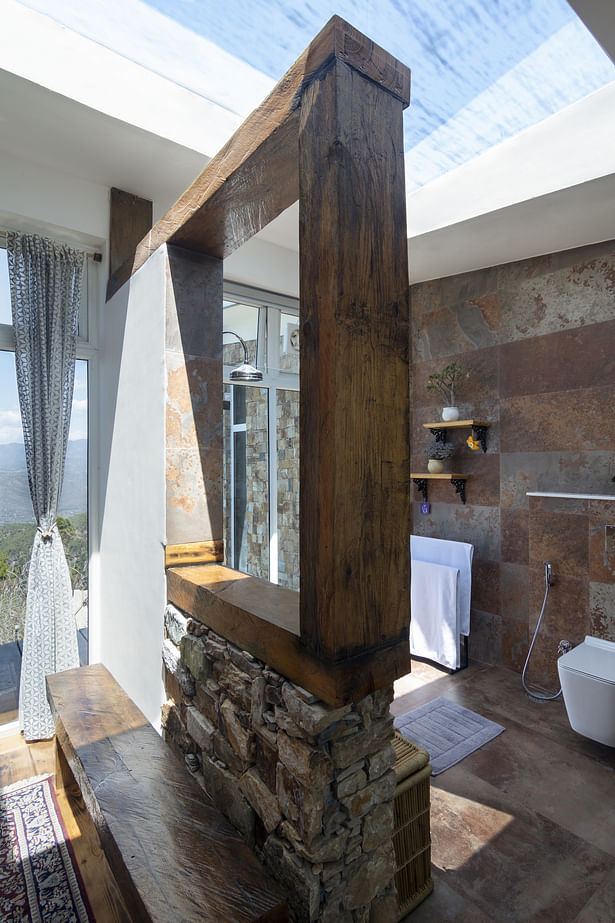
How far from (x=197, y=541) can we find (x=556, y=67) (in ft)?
8.21

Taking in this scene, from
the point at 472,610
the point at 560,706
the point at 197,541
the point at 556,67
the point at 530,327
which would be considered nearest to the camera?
the point at 197,541

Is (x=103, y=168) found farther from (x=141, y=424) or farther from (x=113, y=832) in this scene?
(x=113, y=832)

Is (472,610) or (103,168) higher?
(103,168)

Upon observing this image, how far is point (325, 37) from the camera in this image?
1038 millimetres

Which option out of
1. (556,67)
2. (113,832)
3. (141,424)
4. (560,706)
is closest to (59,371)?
(141,424)

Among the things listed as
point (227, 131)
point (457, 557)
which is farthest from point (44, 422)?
point (457, 557)

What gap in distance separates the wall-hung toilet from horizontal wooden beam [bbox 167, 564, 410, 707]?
180cm

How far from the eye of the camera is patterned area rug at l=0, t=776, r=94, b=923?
1.62 metres

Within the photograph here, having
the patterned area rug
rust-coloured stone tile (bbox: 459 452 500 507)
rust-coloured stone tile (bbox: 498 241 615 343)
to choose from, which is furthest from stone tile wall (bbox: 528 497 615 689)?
the patterned area rug

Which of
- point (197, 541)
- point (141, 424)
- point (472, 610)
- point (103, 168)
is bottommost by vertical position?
point (472, 610)

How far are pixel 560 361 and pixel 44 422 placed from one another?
124 inches

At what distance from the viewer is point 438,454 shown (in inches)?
150

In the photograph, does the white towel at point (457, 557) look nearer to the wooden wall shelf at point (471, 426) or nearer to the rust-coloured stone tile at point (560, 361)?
the wooden wall shelf at point (471, 426)

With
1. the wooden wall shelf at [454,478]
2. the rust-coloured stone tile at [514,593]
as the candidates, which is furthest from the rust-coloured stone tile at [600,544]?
the wooden wall shelf at [454,478]
